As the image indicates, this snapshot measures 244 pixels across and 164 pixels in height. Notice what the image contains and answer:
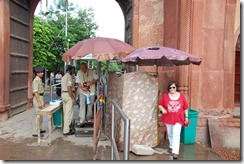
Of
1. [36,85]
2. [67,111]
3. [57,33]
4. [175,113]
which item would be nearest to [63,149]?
[67,111]

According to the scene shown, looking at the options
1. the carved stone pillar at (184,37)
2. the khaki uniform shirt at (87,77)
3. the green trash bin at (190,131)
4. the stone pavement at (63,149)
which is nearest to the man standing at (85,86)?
the khaki uniform shirt at (87,77)

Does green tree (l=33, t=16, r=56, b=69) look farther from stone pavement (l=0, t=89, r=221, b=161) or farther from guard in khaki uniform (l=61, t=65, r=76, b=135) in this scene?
guard in khaki uniform (l=61, t=65, r=76, b=135)

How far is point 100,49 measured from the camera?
673cm

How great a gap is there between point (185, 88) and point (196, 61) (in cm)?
167

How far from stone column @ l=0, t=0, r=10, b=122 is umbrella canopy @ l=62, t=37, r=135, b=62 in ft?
11.5

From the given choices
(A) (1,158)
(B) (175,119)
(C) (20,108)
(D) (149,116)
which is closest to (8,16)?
(C) (20,108)

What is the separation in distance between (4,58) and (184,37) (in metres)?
5.57

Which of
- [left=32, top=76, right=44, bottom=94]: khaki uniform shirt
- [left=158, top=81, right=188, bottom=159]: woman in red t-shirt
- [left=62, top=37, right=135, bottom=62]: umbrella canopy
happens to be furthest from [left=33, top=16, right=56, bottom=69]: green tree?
[left=158, top=81, right=188, bottom=159]: woman in red t-shirt

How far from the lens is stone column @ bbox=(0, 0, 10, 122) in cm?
954

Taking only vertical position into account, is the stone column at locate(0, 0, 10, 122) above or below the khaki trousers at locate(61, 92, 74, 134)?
above

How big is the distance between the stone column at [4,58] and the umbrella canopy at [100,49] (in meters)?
3.51

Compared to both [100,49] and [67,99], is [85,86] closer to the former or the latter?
[67,99]

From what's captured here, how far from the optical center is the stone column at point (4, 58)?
954 cm

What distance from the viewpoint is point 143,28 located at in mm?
9695
